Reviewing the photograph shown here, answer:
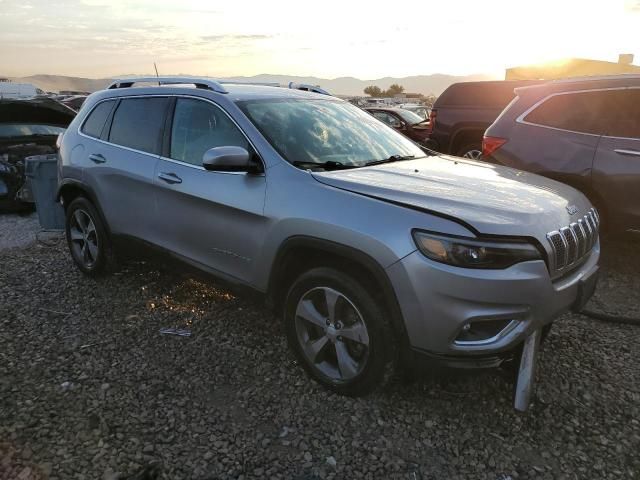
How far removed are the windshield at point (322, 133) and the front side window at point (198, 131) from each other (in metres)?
0.16

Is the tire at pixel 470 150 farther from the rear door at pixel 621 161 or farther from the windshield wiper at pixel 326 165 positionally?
the windshield wiper at pixel 326 165

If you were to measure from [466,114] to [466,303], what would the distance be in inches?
278

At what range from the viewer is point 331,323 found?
294 centimetres

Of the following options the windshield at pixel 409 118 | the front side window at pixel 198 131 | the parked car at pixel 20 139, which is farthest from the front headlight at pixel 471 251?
the windshield at pixel 409 118

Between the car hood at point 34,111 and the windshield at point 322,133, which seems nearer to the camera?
the windshield at point 322,133

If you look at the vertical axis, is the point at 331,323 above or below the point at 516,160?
below

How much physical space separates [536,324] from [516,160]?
10.4 ft

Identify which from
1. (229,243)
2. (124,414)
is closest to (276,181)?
(229,243)

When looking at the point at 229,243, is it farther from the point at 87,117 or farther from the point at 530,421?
the point at 87,117

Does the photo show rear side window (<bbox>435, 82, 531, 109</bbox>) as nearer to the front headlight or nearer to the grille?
Result: the grille

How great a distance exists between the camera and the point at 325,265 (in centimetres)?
295

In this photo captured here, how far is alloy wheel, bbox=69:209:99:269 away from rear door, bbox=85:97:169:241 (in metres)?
0.41

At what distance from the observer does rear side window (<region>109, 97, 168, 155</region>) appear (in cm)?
398

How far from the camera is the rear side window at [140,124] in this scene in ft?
13.1
